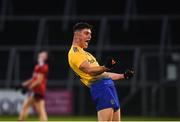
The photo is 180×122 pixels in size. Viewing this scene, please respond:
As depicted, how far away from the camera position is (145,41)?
31.2 metres

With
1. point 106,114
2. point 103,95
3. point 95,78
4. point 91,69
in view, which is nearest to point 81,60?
point 91,69

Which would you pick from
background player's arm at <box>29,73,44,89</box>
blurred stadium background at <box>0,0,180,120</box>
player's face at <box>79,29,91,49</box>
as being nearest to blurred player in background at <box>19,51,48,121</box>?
background player's arm at <box>29,73,44,89</box>

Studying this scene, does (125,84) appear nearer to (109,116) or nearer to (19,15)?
(19,15)

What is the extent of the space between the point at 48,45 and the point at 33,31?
4.36 ft

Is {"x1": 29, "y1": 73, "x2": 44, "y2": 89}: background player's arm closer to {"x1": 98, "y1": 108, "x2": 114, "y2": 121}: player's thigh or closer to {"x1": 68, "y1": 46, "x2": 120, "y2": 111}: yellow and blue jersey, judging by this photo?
{"x1": 68, "y1": 46, "x2": 120, "y2": 111}: yellow and blue jersey

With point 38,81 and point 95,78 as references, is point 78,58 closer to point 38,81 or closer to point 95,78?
point 95,78

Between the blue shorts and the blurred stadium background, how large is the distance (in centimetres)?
1426

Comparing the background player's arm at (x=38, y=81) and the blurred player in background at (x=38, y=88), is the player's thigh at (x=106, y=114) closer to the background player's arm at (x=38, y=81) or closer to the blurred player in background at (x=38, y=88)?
the blurred player in background at (x=38, y=88)

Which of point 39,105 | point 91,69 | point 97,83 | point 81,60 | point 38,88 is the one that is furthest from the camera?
point 38,88

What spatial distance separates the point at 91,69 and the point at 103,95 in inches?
20.7

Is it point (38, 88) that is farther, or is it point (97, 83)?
point (38, 88)

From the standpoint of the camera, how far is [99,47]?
97.9ft

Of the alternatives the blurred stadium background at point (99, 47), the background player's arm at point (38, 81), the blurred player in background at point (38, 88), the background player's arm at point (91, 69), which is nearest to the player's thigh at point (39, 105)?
the blurred player in background at point (38, 88)

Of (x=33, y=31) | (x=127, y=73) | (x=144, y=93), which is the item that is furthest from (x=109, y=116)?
(x=33, y=31)
